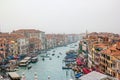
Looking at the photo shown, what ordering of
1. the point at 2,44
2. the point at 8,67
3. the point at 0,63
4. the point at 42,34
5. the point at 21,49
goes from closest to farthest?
the point at 8,67 → the point at 0,63 → the point at 2,44 → the point at 21,49 → the point at 42,34

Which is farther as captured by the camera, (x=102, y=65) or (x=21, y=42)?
(x=21, y=42)

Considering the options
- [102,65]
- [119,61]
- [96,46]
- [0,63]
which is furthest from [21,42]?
[119,61]

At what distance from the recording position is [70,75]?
1140 centimetres

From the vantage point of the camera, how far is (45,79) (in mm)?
10641

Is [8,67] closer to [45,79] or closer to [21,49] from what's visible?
[45,79]

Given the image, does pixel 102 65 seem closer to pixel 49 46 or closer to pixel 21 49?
pixel 21 49

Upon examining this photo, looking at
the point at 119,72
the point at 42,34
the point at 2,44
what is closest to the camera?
the point at 119,72

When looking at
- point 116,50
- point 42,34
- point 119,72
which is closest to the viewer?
point 119,72

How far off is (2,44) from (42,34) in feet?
36.0

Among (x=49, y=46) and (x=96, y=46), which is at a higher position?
(x=96, y=46)

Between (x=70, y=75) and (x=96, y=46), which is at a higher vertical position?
(x=96, y=46)

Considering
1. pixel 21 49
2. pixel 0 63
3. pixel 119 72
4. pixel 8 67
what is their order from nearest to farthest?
pixel 119 72, pixel 8 67, pixel 0 63, pixel 21 49

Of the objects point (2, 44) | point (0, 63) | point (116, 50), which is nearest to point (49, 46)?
point (2, 44)

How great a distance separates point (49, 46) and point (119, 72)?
19834mm
